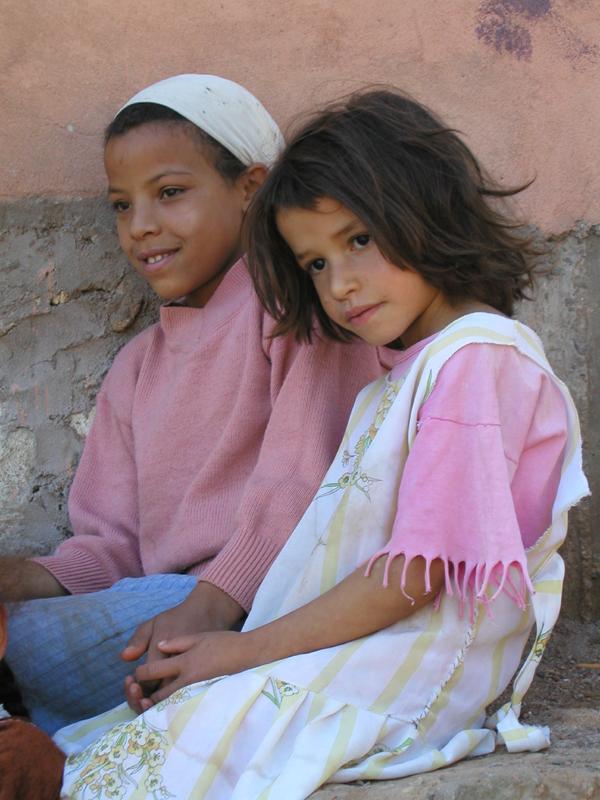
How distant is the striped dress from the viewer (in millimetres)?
1757

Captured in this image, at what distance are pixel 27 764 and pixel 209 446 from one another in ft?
2.67

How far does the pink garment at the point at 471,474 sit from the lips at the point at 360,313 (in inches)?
8.5

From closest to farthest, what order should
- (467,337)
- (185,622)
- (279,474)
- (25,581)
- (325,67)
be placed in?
1. (467,337)
2. (185,622)
3. (279,474)
4. (25,581)
5. (325,67)

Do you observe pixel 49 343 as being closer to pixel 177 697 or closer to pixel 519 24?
pixel 177 697

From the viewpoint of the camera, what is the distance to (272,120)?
265 centimetres

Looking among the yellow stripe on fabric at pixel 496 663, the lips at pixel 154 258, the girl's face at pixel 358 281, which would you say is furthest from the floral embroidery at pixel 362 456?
the lips at pixel 154 258

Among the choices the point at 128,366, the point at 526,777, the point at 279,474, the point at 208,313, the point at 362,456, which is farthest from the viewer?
the point at 128,366

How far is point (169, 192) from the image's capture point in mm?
2523

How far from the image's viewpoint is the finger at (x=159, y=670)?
6.38 feet

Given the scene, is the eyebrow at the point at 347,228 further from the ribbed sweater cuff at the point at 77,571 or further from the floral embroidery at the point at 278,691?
the ribbed sweater cuff at the point at 77,571

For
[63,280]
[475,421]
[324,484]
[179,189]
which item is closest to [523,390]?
[475,421]

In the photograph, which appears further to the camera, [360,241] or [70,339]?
[70,339]

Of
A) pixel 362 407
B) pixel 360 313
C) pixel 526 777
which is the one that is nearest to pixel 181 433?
pixel 362 407

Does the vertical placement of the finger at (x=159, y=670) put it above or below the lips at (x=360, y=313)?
below
